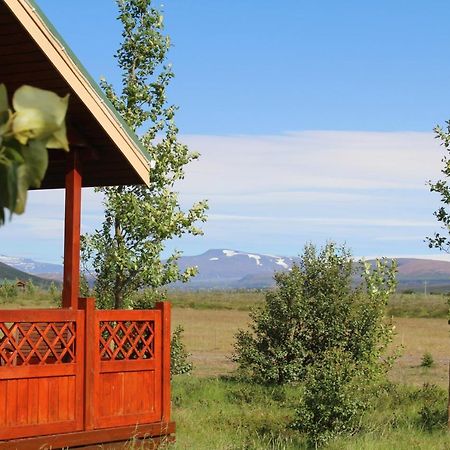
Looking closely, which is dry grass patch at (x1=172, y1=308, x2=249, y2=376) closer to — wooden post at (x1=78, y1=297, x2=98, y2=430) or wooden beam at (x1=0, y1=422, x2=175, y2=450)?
wooden beam at (x1=0, y1=422, x2=175, y2=450)

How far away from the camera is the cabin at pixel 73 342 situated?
351 inches

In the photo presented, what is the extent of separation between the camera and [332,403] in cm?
1305

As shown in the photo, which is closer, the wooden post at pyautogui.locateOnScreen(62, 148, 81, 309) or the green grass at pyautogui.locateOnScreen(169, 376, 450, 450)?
the wooden post at pyautogui.locateOnScreen(62, 148, 81, 309)

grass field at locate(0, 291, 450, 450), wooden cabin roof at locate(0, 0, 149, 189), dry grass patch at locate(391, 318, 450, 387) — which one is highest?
wooden cabin roof at locate(0, 0, 149, 189)

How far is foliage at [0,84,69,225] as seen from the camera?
1.09 m

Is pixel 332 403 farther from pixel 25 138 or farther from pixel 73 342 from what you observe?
pixel 25 138

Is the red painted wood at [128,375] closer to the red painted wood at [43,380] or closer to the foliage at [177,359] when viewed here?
the red painted wood at [43,380]

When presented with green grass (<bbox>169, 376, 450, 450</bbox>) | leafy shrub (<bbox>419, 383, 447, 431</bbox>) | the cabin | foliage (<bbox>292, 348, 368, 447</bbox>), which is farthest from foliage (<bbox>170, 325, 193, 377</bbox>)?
the cabin

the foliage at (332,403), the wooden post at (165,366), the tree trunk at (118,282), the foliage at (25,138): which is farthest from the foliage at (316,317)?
the foliage at (25,138)

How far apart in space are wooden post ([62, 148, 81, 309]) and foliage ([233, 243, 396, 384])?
10470mm

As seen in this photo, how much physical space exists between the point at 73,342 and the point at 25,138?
8569mm

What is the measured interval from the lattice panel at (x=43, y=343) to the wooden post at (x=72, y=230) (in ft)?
1.51

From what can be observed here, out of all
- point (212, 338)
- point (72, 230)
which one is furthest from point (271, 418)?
point (212, 338)

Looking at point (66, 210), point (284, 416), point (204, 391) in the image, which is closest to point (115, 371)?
point (66, 210)
